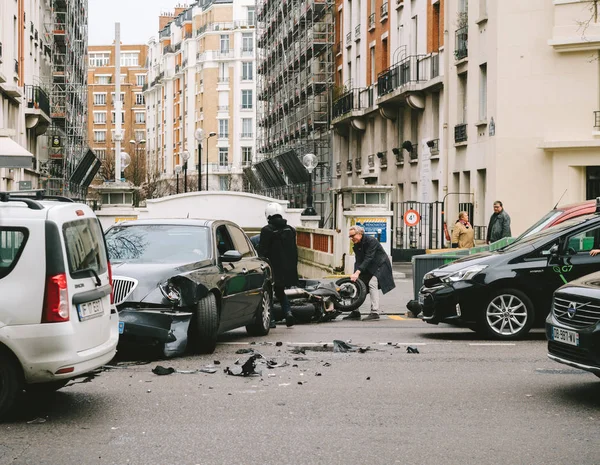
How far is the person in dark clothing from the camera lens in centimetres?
1644

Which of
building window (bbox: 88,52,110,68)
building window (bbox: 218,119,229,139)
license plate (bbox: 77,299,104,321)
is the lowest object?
license plate (bbox: 77,299,104,321)

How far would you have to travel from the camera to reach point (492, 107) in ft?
105

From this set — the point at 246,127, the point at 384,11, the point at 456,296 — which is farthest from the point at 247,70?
the point at 456,296

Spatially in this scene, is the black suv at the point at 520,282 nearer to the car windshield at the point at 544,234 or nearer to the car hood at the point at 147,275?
the car windshield at the point at 544,234

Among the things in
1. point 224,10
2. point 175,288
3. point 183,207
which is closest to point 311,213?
point 183,207

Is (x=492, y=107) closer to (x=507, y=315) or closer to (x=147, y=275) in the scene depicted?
(x=507, y=315)

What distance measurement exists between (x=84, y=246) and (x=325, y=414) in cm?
231

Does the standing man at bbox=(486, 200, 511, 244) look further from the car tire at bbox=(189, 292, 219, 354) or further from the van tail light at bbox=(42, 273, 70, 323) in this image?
the van tail light at bbox=(42, 273, 70, 323)

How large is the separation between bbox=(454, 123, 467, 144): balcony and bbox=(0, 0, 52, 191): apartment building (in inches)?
559

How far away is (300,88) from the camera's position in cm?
6344

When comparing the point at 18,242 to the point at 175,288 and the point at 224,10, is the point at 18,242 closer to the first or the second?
the point at 175,288

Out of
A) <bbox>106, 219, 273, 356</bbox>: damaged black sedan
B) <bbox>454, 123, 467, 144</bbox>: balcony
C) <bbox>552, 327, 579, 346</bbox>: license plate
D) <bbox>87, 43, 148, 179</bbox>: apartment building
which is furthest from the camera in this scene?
<bbox>87, 43, 148, 179</bbox>: apartment building

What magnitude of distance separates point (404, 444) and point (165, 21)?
501 feet

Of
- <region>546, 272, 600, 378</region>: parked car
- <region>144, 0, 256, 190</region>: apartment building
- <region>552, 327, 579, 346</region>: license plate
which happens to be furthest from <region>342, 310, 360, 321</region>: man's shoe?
<region>144, 0, 256, 190</region>: apartment building
